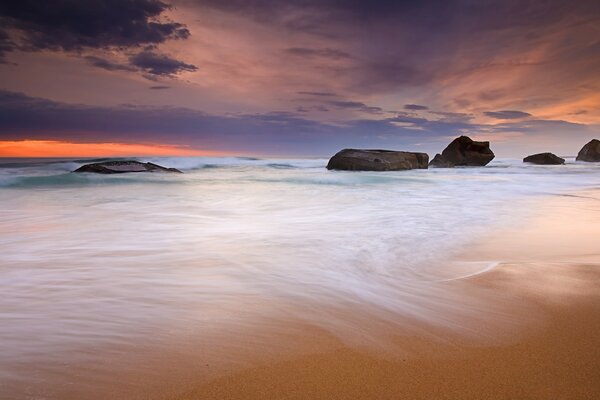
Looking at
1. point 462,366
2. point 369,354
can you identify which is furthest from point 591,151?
point 369,354

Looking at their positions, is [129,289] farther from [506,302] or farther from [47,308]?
[506,302]

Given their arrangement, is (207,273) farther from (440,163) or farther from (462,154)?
(462,154)

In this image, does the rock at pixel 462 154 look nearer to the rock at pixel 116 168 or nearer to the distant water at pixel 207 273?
the rock at pixel 116 168

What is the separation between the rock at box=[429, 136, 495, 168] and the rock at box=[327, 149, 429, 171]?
5461 millimetres

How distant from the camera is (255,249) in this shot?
11.8 feet

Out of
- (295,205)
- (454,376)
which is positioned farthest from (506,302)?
(295,205)

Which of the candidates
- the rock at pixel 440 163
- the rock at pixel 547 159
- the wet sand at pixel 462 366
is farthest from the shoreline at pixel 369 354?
the rock at pixel 547 159

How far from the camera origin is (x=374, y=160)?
64.3ft

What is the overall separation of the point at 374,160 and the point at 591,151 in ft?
107

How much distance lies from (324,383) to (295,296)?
970 mm

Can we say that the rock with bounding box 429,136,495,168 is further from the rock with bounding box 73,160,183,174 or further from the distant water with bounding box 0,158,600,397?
the distant water with bounding box 0,158,600,397

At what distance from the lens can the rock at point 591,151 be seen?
38.6 meters

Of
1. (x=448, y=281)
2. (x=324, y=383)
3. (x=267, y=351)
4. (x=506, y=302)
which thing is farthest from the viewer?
(x=448, y=281)

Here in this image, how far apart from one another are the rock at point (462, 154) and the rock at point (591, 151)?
63.5ft
